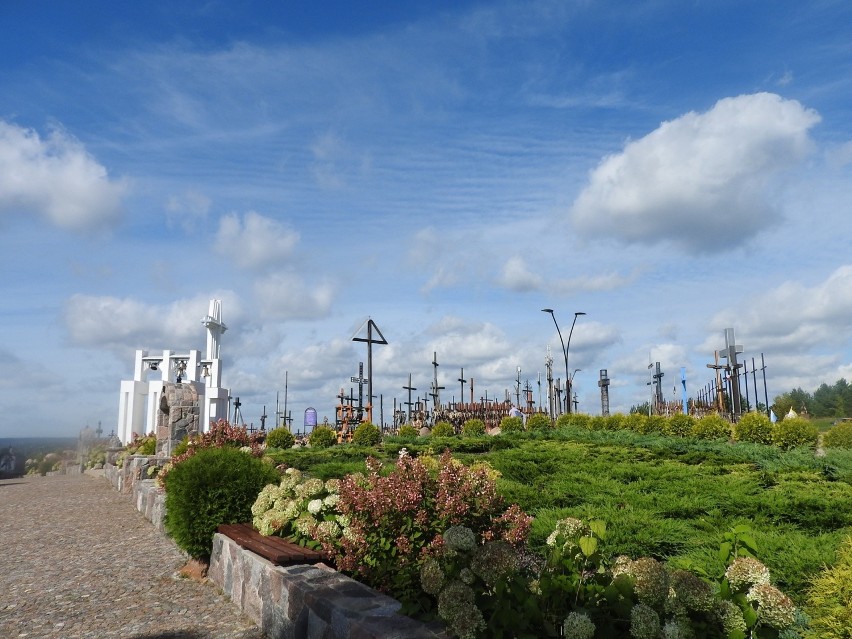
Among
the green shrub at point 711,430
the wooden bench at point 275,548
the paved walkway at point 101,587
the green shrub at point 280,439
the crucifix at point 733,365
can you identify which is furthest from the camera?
the crucifix at point 733,365

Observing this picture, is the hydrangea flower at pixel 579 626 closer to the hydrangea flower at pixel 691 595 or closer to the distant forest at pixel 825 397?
the hydrangea flower at pixel 691 595

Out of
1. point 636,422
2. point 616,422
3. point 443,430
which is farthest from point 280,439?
point 636,422

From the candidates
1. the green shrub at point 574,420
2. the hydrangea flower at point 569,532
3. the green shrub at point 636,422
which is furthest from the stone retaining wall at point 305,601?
the green shrub at point 574,420

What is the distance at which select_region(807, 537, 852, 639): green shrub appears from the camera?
9.16ft

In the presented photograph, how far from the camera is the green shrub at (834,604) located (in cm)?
279

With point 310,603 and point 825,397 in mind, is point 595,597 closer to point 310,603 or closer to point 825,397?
point 310,603

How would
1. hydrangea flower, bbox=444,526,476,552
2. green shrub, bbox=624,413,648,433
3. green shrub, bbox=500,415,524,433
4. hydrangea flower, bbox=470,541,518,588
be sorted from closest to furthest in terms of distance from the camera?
hydrangea flower, bbox=470,541,518,588
hydrangea flower, bbox=444,526,476,552
green shrub, bbox=624,413,648,433
green shrub, bbox=500,415,524,433

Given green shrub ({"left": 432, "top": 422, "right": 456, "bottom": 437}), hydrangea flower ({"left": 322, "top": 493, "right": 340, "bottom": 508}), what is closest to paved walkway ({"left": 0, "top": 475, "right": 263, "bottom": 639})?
hydrangea flower ({"left": 322, "top": 493, "right": 340, "bottom": 508})

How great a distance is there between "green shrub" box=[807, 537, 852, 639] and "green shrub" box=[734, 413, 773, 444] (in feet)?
53.6

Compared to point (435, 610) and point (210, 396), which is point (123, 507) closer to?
point (435, 610)

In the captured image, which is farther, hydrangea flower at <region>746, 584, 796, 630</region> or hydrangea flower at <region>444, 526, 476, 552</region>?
hydrangea flower at <region>444, 526, 476, 552</region>

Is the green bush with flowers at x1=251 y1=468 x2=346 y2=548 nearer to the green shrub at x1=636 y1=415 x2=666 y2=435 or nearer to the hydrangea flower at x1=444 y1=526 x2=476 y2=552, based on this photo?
the hydrangea flower at x1=444 y1=526 x2=476 y2=552

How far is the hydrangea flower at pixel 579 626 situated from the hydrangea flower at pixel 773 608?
2.41 feet

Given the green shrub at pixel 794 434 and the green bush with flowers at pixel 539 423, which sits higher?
the green bush with flowers at pixel 539 423
